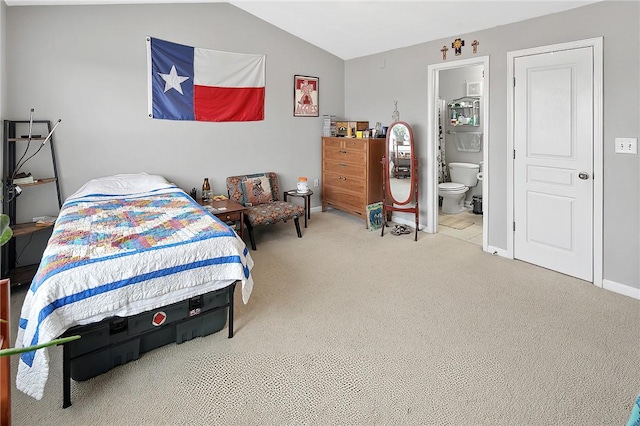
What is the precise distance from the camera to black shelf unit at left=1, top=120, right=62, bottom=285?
131 inches

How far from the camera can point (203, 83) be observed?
4.61 meters

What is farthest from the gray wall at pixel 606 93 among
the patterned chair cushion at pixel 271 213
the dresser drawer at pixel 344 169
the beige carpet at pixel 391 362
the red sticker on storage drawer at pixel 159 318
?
the red sticker on storage drawer at pixel 159 318

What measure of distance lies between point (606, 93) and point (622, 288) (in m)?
1.56

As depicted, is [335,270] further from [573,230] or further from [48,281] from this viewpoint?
[48,281]

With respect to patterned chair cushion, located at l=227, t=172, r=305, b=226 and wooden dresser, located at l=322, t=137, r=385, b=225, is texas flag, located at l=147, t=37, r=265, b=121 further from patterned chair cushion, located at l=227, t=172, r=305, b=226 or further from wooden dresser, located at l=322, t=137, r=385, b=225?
wooden dresser, located at l=322, t=137, r=385, b=225

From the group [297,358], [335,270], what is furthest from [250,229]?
[297,358]

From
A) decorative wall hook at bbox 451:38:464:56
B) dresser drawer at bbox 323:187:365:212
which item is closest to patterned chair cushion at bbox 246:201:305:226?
dresser drawer at bbox 323:187:365:212

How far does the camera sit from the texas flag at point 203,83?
4.29m

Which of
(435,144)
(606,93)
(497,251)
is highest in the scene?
(606,93)

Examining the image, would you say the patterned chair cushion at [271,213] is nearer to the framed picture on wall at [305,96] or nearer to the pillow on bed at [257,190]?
the pillow on bed at [257,190]

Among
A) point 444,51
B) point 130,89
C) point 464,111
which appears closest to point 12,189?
point 130,89

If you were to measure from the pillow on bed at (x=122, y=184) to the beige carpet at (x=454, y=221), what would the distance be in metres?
3.62

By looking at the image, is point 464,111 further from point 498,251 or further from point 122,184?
point 122,184

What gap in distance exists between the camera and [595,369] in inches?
86.4
